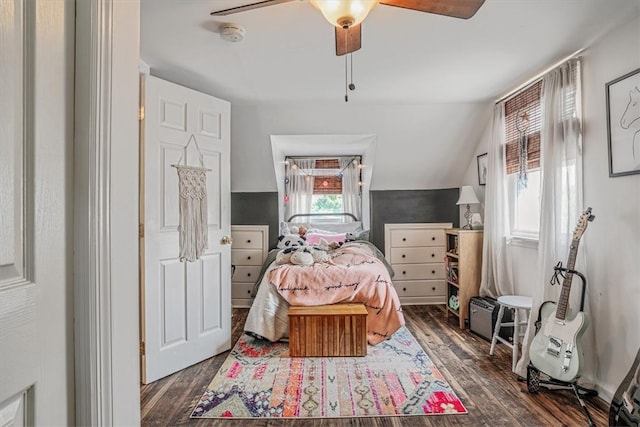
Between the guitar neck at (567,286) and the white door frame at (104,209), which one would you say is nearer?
the white door frame at (104,209)

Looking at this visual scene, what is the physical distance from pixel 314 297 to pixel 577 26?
8.94 ft

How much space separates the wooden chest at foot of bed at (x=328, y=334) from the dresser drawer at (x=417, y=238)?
203cm

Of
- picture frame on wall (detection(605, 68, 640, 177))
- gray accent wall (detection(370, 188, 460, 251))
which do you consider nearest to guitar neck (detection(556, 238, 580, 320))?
picture frame on wall (detection(605, 68, 640, 177))

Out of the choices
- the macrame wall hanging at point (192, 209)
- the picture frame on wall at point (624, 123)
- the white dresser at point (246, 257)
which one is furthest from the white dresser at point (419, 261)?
the macrame wall hanging at point (192, 209)

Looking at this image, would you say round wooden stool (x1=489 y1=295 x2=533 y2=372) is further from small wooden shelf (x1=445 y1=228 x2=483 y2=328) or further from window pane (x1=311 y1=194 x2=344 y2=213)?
window pane (x1=311 y1=194 x2=344 y2=213)

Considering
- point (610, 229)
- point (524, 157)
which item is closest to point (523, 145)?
point (524, 157)

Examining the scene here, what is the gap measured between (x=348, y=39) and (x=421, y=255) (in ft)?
11.5

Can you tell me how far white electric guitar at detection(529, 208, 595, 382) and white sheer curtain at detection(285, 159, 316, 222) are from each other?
11.9ft

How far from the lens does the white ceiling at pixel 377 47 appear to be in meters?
1.96

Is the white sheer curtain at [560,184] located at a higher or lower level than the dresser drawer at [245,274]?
higher

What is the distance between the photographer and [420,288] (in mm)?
4637

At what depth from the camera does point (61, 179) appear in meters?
0.73

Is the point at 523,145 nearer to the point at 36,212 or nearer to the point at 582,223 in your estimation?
the point at 582,223

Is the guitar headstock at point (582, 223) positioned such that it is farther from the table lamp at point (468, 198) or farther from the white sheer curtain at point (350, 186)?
the white sheer curtain at point (350, 186)
